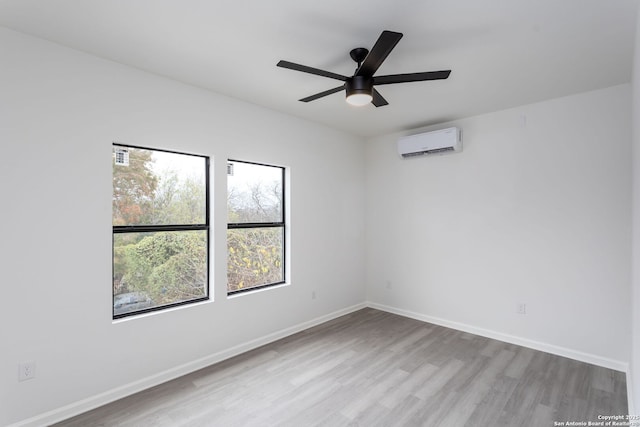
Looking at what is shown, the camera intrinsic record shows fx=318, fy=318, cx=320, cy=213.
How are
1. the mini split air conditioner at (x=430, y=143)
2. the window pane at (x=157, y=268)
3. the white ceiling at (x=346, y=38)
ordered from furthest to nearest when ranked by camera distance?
the mini split air conditioner at (x=430, y=143) < the window pane at (x=157, y=268) < the white ceiling at (x=346, y=38)

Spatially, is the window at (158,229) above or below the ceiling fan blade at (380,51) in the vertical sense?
below

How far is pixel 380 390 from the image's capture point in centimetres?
269

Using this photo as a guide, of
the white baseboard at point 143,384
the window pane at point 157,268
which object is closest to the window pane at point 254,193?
the window pane at point 157,268

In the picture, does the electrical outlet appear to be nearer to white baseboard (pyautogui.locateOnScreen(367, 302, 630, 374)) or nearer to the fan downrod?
the fan downrod

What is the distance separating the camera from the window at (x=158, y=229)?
266cm

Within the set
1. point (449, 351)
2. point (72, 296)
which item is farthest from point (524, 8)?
point (72, 296)

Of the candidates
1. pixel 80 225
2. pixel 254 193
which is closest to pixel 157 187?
pixel 80 225

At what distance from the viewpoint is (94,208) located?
2.46 metres

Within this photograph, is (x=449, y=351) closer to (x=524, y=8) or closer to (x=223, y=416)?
(x=223, y=416)

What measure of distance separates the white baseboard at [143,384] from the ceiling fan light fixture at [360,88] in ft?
8.96

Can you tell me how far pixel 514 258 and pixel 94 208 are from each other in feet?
13.8

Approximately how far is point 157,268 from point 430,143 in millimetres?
3483

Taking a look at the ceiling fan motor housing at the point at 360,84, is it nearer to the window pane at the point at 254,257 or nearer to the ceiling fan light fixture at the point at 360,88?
the ceiling fan light fixture at the point at 360,88

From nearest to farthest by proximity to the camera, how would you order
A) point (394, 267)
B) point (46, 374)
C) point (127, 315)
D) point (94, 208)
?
point (46, 374) → point (94, 208) → point (127, 315) → point (394, 267)
